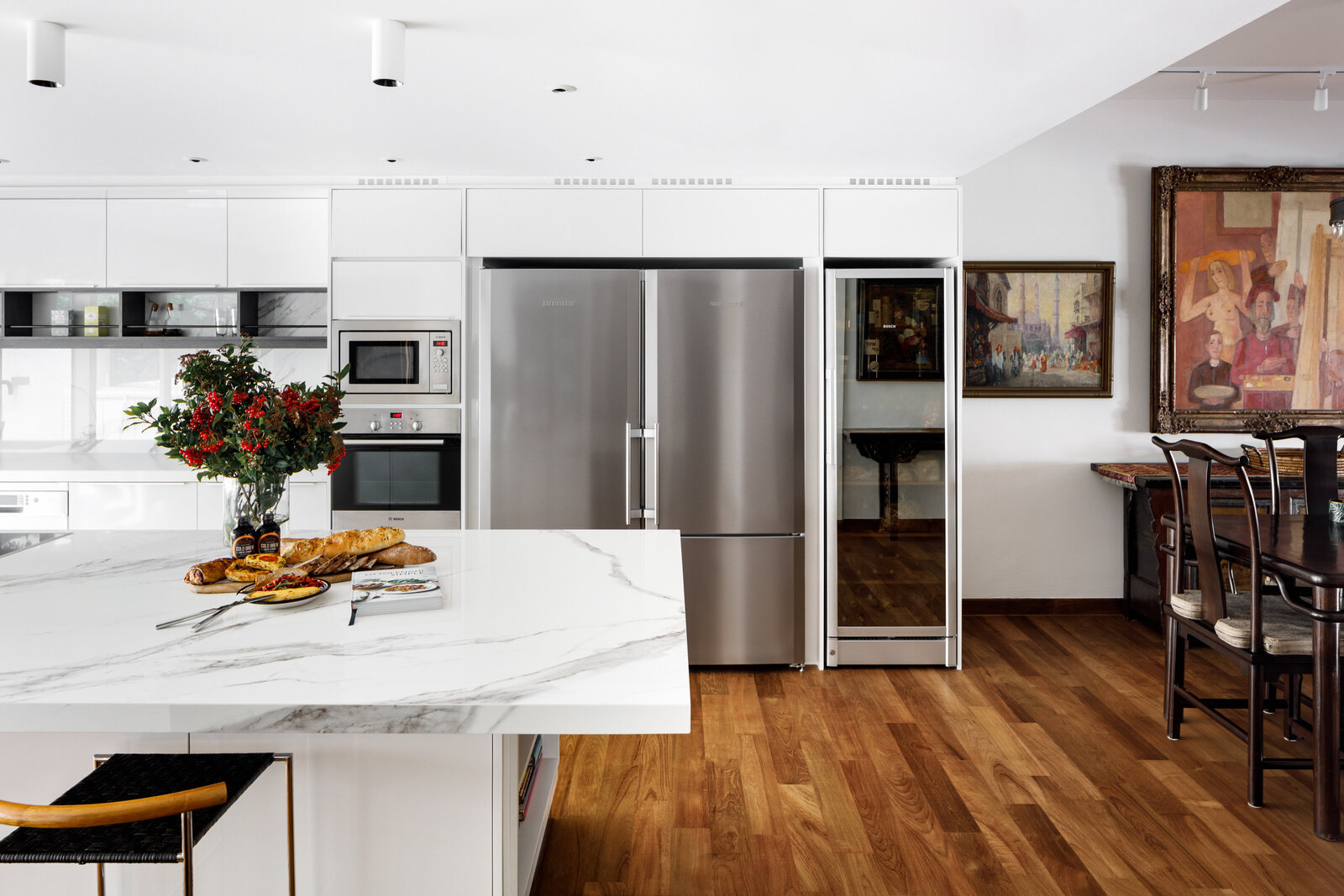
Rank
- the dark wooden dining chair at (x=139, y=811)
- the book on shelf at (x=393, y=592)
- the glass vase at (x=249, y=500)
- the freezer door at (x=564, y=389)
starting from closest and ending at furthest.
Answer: the dark wooden dining chair at (x=139, y=811) < the book on shelf at (x=393, y=592) < the glass vase at (x=249, y=500) < the freezer door at (x=564, y=389)

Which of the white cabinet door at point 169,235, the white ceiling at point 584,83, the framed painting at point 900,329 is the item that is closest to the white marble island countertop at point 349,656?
the white ceiling at point 584,83

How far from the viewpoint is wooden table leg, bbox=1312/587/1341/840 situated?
2326 millimetres

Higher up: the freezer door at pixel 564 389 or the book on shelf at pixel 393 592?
the freezer door at pixel 564 389

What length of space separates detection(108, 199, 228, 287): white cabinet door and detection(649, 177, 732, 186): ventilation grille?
6.74ft

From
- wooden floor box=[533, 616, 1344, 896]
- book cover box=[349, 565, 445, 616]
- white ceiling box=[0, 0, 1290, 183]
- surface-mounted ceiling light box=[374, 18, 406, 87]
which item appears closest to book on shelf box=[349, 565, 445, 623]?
book cover box=[349, 565, 445, 616]

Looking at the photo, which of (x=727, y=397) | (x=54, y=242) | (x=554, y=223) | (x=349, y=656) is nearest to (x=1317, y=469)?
(x=727, y=397)

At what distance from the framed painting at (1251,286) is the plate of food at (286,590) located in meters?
4.43

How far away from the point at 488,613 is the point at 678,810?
1.31m

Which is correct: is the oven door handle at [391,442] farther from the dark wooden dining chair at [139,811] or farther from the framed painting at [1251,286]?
the framed painting at [1251,286]

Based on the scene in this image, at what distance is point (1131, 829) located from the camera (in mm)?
2439

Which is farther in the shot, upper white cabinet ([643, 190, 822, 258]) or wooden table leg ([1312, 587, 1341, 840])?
upper white cabinet ([643, 190, 822, 258])

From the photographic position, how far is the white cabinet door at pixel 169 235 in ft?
13.2

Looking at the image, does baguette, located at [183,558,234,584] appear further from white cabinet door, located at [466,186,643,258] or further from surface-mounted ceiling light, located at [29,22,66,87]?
white cabinet door, located at [466,186,643,258]

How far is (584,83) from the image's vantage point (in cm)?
274
